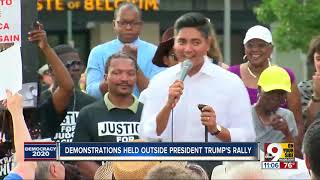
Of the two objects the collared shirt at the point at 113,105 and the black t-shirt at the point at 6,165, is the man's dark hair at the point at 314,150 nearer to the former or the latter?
the black t-shirt at the point at 6,165

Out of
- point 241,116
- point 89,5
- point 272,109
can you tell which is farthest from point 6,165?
point 89,5

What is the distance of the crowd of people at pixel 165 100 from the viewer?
4930 mm

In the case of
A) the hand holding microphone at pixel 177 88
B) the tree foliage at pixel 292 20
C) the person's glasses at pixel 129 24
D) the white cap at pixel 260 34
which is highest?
the tree foliage at pixel 292 20

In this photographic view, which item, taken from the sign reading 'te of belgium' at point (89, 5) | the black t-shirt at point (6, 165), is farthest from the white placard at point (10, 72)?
the sign reading 'te of belgium' at point (89, 5)

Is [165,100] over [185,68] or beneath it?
beneath

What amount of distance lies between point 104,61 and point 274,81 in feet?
4.65

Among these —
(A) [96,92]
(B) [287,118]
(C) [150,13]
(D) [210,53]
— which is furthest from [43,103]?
(C) [150,13]

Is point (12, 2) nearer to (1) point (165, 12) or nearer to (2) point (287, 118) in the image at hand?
(2) point (287, 118)

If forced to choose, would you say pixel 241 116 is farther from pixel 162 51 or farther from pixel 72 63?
pixel 72 63

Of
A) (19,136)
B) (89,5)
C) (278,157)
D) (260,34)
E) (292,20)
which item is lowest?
(278,157)

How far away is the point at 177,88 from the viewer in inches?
194

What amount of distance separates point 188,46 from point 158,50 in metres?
1.08

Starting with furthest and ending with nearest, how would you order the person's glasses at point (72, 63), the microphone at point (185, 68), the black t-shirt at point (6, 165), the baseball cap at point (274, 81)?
the person's glasses at point (72, 63), the baseball cap at point (274, 81), the black t-shirt at point (6, 165), the microphone at point (185, 68)

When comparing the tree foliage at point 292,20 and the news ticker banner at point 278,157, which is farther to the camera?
the tree foliage at point 292,20
